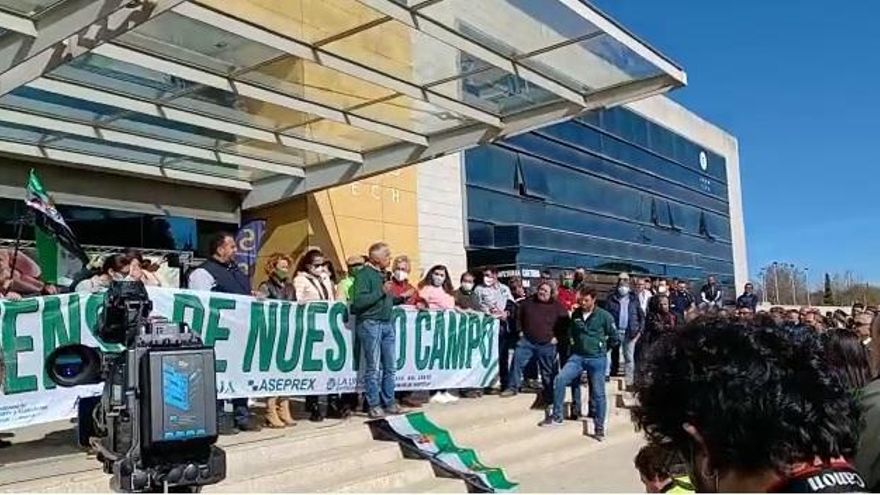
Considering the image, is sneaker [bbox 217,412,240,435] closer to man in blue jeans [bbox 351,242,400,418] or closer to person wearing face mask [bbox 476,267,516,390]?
man in blue jeans [bbox 351,242,400,418]

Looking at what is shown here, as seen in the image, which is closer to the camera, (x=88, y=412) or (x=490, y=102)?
(x=88, y=412)

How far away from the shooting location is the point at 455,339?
1001 cm

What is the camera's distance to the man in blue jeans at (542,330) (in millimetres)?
10266

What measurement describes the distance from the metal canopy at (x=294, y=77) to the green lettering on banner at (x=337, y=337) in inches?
102

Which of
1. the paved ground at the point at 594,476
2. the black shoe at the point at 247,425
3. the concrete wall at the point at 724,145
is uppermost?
the concrete wall at the point at 724,145

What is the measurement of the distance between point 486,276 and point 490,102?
2.53 metres

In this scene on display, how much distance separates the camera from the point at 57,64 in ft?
22.9

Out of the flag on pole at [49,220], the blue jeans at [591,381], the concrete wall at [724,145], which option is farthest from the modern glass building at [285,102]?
the concrete wall at [724,145]

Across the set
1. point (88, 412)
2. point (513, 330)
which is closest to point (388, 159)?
point (513, 330)

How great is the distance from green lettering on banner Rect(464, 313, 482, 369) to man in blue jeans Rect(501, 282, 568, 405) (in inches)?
21.4

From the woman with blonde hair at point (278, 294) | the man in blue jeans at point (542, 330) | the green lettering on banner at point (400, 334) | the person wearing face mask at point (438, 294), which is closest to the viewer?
the woman with blonde hair at point (278, 294)

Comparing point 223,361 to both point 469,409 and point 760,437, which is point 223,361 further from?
point 760,437

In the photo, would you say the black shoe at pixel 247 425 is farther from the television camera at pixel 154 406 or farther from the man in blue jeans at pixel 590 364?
the television camera at pixel 154 406

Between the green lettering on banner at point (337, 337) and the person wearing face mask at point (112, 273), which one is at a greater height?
the person wearing face mask at point (112, 273)
